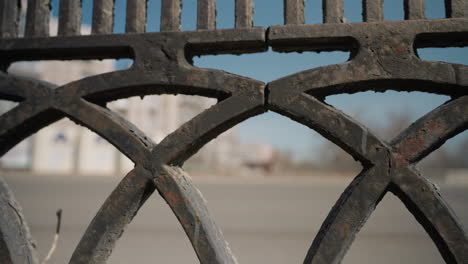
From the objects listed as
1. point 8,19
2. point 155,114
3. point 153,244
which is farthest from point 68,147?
point 8,19

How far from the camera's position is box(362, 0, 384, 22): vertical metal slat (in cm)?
94

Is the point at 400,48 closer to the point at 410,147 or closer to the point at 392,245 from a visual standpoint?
the point at 410,147

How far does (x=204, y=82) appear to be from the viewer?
954 millimetres

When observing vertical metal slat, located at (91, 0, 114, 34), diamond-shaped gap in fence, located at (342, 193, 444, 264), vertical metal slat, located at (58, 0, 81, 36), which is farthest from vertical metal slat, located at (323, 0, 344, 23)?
diamond-shaped gap in fence, located at (342, 193, 444, 264)

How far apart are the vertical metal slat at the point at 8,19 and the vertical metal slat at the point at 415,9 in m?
1.14

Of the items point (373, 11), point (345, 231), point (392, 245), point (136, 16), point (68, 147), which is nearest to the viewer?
point (345, 231)

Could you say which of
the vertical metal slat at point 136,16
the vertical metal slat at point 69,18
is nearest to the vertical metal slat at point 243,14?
the vertical metal slat at point 136,16

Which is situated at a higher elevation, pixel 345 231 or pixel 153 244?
pixel 153 244

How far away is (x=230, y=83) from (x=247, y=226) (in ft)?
16.0

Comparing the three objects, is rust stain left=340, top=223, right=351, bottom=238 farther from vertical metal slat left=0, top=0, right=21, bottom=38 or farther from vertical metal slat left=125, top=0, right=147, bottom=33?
vertical metal slat left=0, top=0, right=21, bottom=38

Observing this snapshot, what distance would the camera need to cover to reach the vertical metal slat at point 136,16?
105cm

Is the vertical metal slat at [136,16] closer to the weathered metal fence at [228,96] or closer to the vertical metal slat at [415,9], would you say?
the weathered metal fence at [228,96]

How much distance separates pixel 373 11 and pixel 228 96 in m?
0.44

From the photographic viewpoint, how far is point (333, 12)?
95cm
